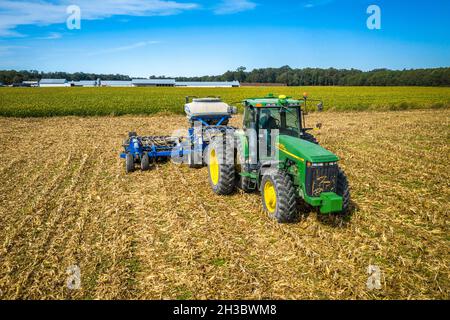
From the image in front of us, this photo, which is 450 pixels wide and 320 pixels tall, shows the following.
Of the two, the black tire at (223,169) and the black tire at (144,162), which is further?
the black tire at (144,162)

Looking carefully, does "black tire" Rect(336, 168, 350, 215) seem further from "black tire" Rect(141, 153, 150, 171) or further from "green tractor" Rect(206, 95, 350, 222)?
"black tire" Rect(141, 153, 150, 171)

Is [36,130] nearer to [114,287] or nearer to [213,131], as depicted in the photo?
[213,131]

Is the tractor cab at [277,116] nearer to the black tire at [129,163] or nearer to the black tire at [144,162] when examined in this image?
the black tire at [144,162]

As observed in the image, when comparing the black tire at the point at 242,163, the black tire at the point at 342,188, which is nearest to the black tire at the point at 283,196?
the black tire at the point at 342,188

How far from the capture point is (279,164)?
6434mm

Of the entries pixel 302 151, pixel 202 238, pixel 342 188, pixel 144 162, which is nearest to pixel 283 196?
pixel 302 151

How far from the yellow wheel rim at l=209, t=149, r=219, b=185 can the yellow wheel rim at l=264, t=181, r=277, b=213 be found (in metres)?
1.61

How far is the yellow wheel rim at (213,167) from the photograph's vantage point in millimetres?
7722

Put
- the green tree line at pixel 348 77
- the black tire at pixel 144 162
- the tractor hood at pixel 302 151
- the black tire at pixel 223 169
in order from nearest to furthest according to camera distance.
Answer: the tractor hood at pixel 302 151
the black tire at pixel 223 169
the black tire at pixel 144 162
the green tree line at pixel 348 77

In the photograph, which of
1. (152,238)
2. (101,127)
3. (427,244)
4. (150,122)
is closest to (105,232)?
(152,238)

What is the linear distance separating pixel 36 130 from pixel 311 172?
16760mm

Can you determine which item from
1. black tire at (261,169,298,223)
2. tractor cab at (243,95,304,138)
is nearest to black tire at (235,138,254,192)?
tractor cab at (243,95,304,138)

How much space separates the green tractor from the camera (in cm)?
568

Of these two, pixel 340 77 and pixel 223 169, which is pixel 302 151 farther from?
pixel 340 77
